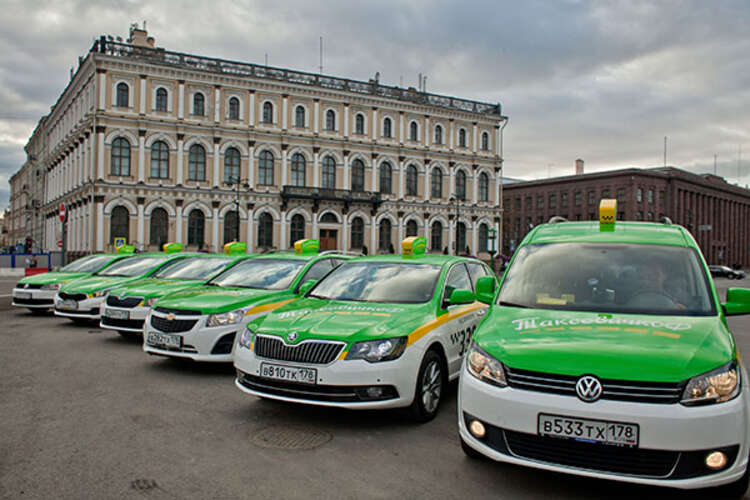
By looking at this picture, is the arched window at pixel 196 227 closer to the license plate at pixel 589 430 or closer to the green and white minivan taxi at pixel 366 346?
the green and white minivan taxi at pixel 366 346

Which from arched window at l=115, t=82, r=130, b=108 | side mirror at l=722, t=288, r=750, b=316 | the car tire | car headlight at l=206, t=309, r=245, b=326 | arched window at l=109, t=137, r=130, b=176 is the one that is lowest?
the car tire

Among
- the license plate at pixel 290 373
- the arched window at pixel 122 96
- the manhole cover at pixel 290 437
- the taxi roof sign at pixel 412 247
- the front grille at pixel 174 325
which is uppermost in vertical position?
the arched window at pixel 122 96

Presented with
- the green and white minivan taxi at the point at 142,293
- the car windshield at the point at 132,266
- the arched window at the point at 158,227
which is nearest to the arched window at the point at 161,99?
the arched window at the point at 158,227

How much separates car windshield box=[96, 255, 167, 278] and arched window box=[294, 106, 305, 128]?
1405 inches

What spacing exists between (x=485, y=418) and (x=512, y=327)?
747mm

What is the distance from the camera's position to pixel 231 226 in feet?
148

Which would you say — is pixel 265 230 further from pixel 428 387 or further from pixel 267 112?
pixel 428 387

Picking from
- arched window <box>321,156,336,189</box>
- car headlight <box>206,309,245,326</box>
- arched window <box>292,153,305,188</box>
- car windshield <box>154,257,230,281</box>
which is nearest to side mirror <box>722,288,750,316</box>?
car headlight <box>206,309,245,326</box>

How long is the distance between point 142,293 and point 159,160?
36.4 metres

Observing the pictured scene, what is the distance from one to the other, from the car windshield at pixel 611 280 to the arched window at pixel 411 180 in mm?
47606

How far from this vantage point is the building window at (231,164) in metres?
44.8

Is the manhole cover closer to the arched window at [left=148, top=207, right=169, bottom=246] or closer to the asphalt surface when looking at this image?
the asphalt surface

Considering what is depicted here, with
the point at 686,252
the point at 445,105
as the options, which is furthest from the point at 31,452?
the point at 445,105

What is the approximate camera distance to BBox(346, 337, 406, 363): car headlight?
4918mm
